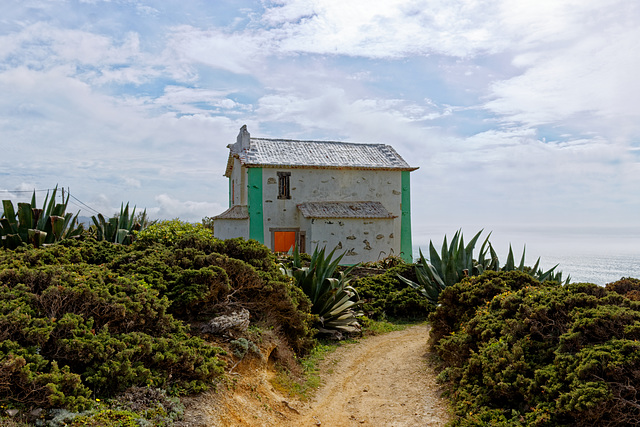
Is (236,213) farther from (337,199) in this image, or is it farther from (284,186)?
(337,199)

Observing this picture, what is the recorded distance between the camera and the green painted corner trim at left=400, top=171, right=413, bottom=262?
23.5 m

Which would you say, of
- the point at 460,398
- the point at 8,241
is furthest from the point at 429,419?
the point at 8,241

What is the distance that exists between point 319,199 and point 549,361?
17579 millimetres

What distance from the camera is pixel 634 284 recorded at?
8719mm

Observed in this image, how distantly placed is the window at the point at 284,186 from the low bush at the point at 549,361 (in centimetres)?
1565

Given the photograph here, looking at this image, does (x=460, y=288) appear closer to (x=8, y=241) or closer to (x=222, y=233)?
(x=8, y=241)

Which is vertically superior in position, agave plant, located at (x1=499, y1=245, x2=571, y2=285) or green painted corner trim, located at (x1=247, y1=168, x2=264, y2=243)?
green painted corner trim, located at (x1=247, y1=168, x2=264, y2=243)

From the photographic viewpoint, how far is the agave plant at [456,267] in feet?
36.4

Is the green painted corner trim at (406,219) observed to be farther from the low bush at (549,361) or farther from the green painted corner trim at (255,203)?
the low bush at (549,361)

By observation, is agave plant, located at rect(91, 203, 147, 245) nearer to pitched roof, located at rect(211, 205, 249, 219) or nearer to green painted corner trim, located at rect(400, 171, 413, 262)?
pitched roof, located at rect(211, 205, 249, 219)

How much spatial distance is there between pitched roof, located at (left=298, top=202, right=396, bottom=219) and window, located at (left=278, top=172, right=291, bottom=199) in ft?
2.68

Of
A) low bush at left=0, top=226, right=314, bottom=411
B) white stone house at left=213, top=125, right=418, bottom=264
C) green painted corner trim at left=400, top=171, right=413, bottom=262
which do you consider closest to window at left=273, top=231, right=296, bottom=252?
white stone house at left=213, top=125, right=418, bottom=264

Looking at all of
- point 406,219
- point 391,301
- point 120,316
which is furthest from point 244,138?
point 120,316

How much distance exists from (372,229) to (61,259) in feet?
52.6
